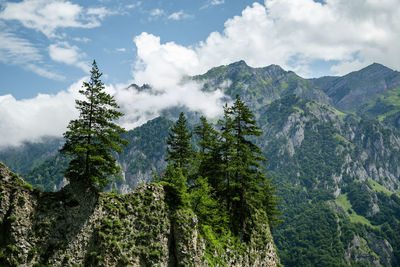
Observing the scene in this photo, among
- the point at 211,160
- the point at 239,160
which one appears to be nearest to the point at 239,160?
the point at 239,160

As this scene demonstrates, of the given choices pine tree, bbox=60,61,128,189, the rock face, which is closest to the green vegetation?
the rock face

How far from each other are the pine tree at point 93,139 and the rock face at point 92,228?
6.39 ft

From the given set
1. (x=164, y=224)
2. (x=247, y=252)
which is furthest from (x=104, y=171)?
(x=247, y=252)

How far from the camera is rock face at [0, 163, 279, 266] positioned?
2544 cm

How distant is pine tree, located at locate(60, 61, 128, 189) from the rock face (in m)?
1.95

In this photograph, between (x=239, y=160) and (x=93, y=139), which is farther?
(x=239, y=160)

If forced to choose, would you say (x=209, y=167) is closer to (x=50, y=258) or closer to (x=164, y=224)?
(x=164, y=224)

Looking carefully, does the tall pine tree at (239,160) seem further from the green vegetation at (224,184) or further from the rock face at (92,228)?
the rock face at (92,228)

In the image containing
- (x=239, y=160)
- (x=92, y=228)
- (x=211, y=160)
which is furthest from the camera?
(x=211, y=160)

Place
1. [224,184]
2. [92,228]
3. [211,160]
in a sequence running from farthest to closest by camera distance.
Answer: [211,160]
[224,184]
[92,228]

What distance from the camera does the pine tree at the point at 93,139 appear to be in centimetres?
2753

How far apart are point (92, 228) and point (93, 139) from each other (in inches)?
363

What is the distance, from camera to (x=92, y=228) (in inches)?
1113

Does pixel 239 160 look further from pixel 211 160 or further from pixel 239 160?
pixel 211 160
